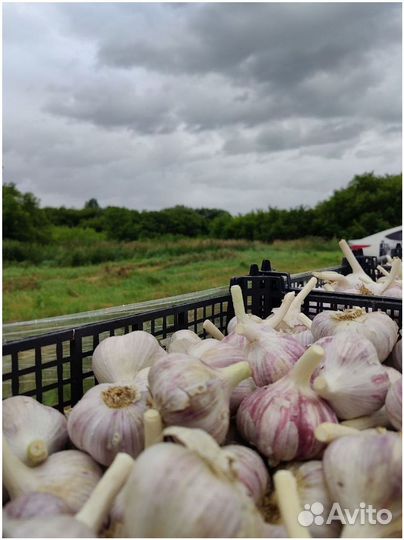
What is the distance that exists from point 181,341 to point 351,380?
40 cm

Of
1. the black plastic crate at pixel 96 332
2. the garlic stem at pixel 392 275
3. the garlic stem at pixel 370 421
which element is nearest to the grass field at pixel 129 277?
the black plastic crate at pixel 96 332

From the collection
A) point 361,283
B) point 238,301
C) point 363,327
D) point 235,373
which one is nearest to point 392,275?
point 361,283

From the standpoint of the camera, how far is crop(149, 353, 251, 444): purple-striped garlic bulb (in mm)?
777

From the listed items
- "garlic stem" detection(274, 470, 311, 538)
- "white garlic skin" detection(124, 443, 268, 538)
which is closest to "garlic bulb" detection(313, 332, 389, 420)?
"garlic stem" detection(274, 470, 311, 538)

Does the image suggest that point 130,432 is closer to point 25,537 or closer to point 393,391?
point 25,537

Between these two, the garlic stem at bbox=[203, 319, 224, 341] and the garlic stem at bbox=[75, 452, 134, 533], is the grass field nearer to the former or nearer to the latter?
the garlic stem at bbox=[203, 319, 224, 341]

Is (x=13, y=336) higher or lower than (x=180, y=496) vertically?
higher

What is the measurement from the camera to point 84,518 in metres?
0.66

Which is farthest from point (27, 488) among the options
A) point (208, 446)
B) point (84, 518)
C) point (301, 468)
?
point (301, 468)

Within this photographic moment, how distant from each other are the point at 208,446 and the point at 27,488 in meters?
0.28

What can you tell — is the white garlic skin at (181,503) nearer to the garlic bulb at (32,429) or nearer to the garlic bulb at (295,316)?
the garlic bulb at (32,429)

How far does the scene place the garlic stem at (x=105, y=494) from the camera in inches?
26.2

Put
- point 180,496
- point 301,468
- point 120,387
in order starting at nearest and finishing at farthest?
point 180,496
point 301,468
point 120,387

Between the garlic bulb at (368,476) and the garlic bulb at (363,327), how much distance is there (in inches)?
13.6
